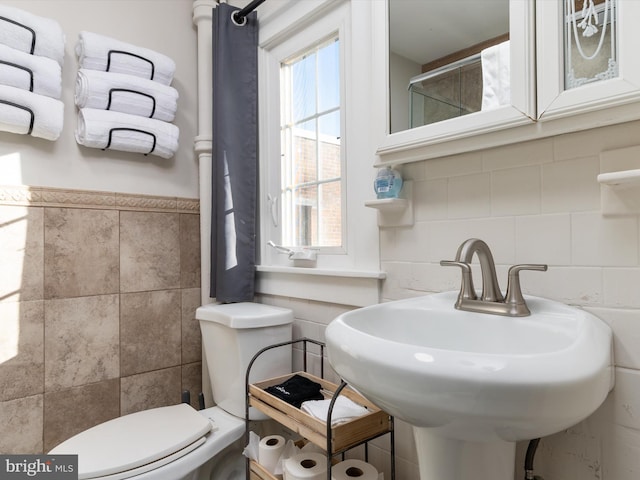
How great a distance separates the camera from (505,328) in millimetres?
809

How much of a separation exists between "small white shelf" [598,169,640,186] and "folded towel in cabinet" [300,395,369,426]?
769 mm

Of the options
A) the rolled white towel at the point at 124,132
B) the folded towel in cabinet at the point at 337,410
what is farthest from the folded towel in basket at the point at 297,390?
the rolled white towel at the point at 124,132

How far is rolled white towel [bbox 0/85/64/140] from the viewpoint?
51.9 inches

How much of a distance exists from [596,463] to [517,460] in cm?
16

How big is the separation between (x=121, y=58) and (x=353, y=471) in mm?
1742

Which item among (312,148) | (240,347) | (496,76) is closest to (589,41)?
(496,76)

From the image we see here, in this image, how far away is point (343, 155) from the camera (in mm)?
1434

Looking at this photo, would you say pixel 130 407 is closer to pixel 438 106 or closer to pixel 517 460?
pixel 517 460

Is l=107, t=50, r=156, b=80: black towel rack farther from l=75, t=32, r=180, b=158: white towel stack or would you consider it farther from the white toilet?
the white toilet

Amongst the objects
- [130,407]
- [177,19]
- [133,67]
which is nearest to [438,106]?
[133,67]

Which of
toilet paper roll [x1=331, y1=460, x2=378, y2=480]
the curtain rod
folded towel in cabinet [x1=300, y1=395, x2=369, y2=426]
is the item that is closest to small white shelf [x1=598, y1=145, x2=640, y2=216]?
folded towel in cabinet [x1=300, y1=395, x2=369, y2=426]

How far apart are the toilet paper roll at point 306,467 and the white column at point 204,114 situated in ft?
3.06

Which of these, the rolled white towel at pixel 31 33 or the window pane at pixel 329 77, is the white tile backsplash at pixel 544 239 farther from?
the rolled white towel at pixel 31 33

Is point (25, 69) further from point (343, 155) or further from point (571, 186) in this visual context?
point (571, 186)
